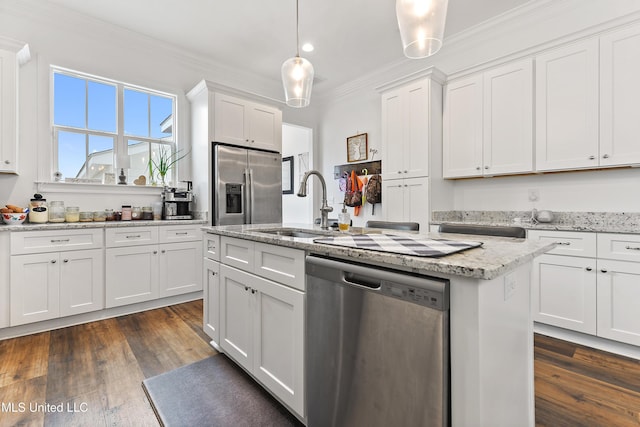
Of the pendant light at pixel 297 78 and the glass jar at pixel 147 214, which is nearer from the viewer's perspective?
the pendant light at pixel 297 78

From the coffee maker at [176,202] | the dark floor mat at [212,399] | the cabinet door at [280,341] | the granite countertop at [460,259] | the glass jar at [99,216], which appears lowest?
the dark floor mat at [212,399]

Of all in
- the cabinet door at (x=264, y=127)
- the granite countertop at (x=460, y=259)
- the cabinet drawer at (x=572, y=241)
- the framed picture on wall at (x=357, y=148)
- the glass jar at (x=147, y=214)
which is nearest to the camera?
the granite countertop at (x=460, y=259)

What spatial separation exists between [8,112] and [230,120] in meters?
1.95

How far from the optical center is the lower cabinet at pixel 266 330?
1.45 metres

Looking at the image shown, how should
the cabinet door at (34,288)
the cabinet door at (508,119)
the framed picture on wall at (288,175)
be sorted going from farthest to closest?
the framed picture on wall at (288,175)
the cabinet door at (508,119)
the cabinet door at (34,288)

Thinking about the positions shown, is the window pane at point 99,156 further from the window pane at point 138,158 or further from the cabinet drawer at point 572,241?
the cabinet drawer at point 572,241

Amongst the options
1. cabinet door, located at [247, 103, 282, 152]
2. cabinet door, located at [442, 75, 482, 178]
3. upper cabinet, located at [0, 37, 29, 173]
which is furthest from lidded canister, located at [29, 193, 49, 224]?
cabinet door, located at [442, 75, 482, 178]

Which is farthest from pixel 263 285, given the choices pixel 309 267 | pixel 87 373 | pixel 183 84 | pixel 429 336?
pixel 183 84

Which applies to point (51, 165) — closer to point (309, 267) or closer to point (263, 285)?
Answer: point (263, 285)

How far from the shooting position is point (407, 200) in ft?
11.7

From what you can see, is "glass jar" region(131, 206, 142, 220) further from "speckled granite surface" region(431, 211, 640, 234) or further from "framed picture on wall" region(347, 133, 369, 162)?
"speckled granite surface" region(431, 211, 640, 234)

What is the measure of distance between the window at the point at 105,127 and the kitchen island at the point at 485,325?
338 centimetres

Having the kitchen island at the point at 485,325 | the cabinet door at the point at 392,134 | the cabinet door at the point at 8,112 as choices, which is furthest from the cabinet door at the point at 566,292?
the cabinet door at the point at 8,112

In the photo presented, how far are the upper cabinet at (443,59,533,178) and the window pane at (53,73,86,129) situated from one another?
4004mm
